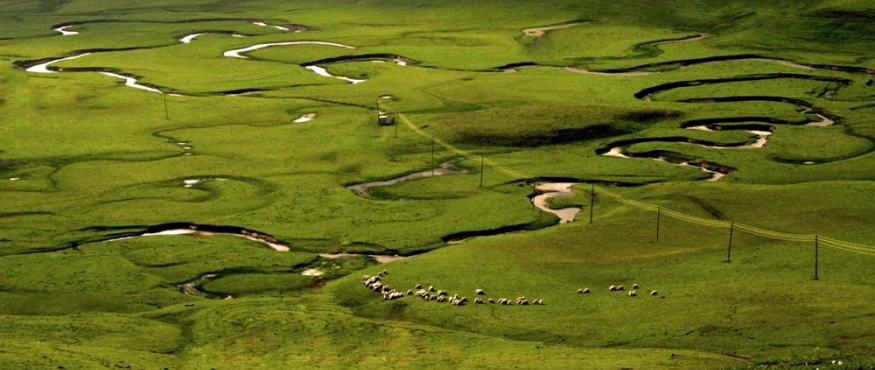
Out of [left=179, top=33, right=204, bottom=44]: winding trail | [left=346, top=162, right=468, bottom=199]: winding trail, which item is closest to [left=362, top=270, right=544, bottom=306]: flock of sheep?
[left=346, top=162, right=468, bottom=199]: winding trail

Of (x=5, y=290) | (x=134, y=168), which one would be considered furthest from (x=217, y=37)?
(x=5, y=290)

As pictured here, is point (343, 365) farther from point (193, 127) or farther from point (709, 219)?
point (193, 127)

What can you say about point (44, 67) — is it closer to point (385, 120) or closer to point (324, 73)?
point (324, 73)

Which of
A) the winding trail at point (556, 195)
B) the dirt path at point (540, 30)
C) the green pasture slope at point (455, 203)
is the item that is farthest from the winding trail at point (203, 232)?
the dirt path at point (540, 30)

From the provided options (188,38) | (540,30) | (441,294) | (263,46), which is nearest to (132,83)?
(263,46)

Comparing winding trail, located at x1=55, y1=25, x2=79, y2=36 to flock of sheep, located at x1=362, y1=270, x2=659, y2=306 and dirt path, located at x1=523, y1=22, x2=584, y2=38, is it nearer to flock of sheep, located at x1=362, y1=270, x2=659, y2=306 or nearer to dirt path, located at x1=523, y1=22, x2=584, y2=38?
dirt path, located at x1=523, y1=22, x2=584, y2=38

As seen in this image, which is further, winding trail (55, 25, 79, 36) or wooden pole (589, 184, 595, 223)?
winding trail (55, 25, 79, 36)
